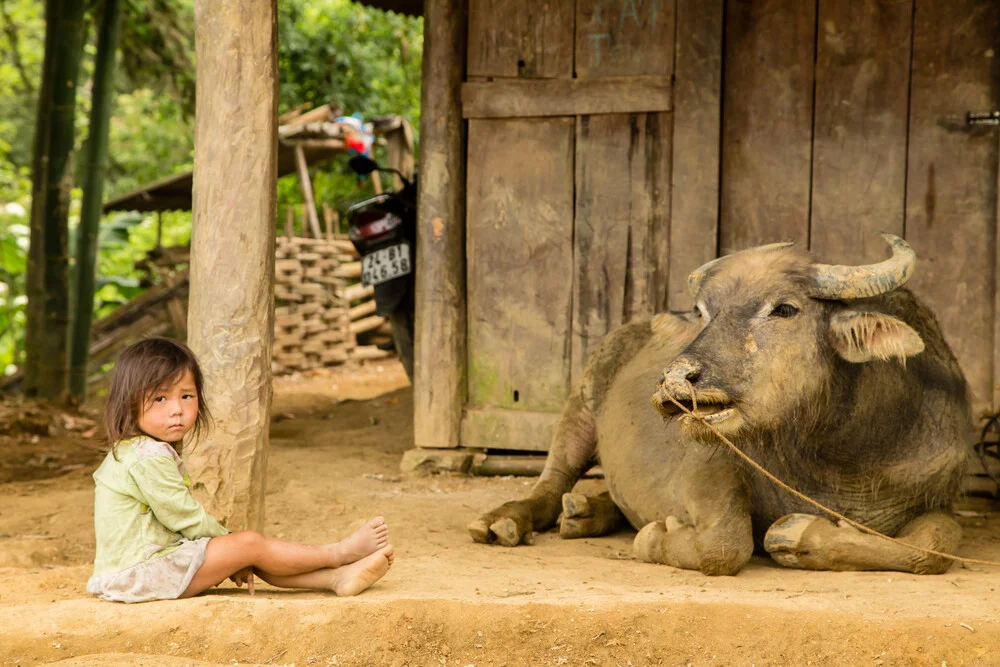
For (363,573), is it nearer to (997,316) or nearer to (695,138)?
(695,138)

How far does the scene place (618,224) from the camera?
240 inches

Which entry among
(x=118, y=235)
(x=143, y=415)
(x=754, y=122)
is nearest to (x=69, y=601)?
(x=143, y=415)

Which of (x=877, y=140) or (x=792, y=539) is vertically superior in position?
(x=877, y=140)

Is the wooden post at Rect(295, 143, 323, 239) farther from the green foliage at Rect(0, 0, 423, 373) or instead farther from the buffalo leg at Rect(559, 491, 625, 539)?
the buffalo leg at Rect(559, 491, 625, 539)

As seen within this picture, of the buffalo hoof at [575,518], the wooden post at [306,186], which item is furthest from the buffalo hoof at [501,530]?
the wooden post at [306,186]

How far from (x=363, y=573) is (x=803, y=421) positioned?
1665 millimetres

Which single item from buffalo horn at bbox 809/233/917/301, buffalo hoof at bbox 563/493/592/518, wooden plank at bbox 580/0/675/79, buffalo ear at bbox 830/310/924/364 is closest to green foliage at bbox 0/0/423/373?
wooden plank at bbox 580/0/675/79

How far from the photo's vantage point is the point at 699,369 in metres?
3.59

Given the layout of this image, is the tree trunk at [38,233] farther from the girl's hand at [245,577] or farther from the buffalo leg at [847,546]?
the buffalo leg at [847,546]

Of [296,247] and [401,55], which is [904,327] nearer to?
[296,247]

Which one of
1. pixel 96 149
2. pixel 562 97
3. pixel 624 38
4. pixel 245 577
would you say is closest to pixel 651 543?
pixel 245 577

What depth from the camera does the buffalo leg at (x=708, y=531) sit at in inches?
155

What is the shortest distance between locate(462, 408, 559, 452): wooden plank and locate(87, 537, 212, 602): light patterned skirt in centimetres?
310

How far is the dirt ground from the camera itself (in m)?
2.97
